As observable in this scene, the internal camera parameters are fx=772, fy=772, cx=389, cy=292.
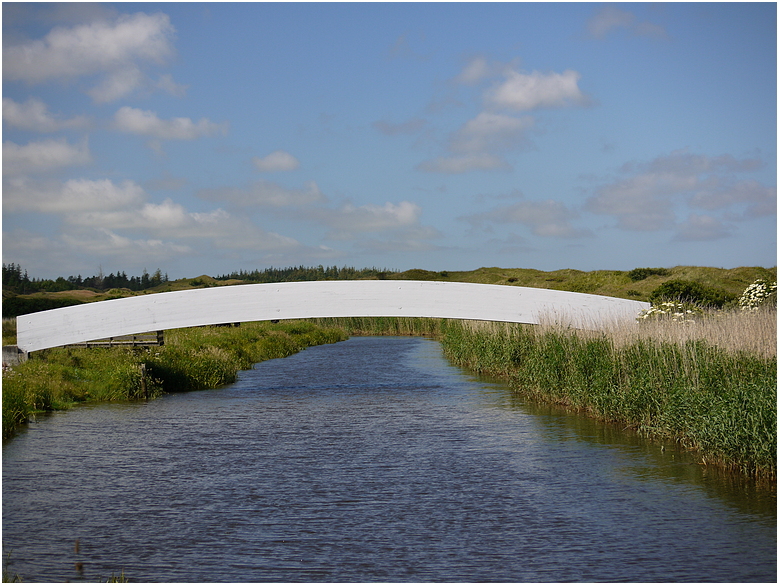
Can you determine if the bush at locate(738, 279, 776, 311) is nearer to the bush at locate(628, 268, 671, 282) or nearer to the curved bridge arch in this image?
the curved bridge arch

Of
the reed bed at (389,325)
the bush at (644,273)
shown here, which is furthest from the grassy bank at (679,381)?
the bush at (644,273)

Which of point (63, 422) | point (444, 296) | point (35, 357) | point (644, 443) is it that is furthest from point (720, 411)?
point (35, 357)

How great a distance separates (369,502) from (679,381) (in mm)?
6013

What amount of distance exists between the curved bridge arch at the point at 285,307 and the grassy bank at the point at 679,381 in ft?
4.21

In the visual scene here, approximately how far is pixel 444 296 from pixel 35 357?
34.2 feet

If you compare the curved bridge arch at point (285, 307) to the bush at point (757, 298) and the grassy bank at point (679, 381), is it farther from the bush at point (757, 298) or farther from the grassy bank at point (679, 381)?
the bush at point (757, 298)

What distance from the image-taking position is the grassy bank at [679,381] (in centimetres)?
1000

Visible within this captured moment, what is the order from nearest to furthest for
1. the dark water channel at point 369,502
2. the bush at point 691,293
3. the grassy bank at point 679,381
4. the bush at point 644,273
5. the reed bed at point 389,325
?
the dark water channel at point 369,502 → the grassy bank at point 679,381 → the bush at point 691,293 → the reed bed at point 389,325 → the bush at point 644,273

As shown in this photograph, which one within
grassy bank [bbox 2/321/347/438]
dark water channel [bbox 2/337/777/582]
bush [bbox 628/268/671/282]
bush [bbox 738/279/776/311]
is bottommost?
dark water channel [bbox 2/337/777/582]

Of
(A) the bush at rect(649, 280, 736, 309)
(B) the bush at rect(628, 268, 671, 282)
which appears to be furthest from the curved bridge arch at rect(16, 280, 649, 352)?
(B) the bush at rect(628, 268, 671, 282)

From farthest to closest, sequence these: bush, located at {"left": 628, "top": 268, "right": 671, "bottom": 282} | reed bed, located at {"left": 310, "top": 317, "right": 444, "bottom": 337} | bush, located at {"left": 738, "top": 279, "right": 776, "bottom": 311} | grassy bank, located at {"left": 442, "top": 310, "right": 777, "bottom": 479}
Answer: bush, located at {"left": 628, "top": 268, "right": 671, "bottom": 282} < reed bed, located at {"left": 310, "top": 317, "right": 444, "bottom": 337} < bush, located at {"left": 738, "top": 279, "right": 776, "bottom": 311} < grassy bank, located at {"left": 442, "top": 310, "right": 777, "bottom": 479}

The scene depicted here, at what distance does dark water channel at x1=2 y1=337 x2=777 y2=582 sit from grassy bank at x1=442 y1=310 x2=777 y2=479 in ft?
1.57

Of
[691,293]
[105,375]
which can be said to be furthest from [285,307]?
[691,293]

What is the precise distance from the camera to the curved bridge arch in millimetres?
19312
